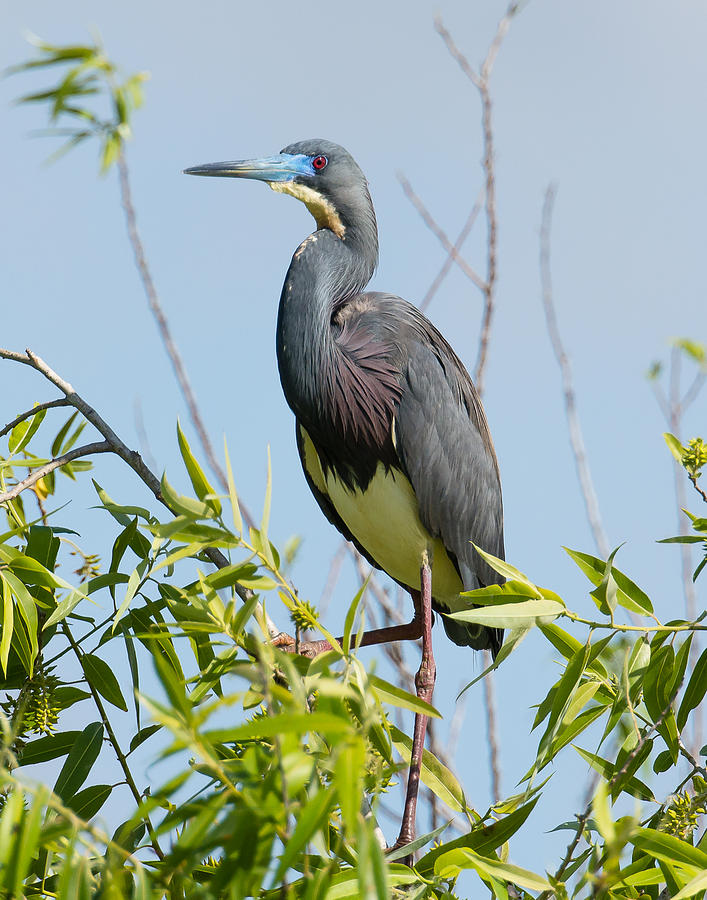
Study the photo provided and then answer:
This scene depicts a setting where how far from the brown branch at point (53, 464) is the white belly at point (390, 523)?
1.40 m

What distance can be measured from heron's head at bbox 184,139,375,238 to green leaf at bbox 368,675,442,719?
232 cm

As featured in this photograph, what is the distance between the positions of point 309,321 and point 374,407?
1.13ft

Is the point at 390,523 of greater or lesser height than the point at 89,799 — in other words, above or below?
above

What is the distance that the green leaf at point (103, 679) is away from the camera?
1997 mm

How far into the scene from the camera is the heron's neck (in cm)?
326

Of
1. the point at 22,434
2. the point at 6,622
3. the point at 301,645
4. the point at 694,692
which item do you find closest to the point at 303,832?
the point at 6,622

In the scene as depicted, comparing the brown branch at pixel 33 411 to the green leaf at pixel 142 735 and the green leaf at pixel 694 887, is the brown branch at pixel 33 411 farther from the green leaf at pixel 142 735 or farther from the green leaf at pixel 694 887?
the green leaf at pixel 694 887

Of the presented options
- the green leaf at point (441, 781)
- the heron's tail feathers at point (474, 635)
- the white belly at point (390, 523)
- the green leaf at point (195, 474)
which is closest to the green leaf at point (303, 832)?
the green leaf at point (195, 474)

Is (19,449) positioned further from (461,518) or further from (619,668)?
(461,518)

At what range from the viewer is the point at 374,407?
337 cm

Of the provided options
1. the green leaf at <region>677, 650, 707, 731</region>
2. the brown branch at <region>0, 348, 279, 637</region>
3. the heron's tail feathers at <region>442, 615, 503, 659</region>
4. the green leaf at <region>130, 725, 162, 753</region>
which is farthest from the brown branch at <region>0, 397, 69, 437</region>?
the heron's tail feathers at <region>442, 615, 503, 659</region>

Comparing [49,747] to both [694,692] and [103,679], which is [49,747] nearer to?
[103,679]

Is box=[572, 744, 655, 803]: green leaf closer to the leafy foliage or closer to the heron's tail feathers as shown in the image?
the leafy foliage

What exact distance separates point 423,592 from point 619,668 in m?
1.58
